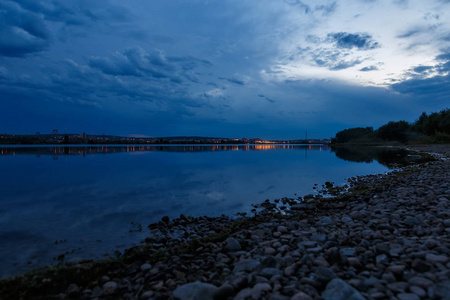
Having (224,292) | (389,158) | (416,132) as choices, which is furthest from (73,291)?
(416,132)

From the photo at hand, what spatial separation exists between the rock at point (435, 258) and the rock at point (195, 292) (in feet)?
10.8

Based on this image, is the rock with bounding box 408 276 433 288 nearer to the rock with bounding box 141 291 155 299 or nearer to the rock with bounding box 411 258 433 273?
the rock with bounding box 411 258 433 273

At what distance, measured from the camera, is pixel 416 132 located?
9056 centimetres

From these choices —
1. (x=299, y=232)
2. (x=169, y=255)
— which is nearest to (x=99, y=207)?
(x=169, y=255)

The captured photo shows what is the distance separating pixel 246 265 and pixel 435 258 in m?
2.94

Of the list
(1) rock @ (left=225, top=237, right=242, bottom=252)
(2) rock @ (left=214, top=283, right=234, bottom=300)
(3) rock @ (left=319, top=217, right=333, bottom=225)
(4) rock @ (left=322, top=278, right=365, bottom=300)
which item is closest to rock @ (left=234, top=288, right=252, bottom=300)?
(2) rock @ (left=214, top=283, right=234, bottom=300)

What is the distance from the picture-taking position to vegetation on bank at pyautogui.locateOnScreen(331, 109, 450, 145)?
70.9 metres

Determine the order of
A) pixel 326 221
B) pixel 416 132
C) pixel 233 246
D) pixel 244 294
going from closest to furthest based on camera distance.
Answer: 1. pixel 244 294
2. pixel 233 246
3. pixel 326 221
4. pixel 416 132

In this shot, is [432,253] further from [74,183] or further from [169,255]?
[74,183]

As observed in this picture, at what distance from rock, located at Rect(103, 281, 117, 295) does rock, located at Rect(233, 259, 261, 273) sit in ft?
6.82

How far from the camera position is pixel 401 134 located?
9775 centimetres

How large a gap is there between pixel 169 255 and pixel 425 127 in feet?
336

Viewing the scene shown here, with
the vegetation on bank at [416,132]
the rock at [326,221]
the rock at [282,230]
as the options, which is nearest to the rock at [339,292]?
the rock at [282,230]

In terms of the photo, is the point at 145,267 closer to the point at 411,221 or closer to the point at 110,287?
the point at 110,287
